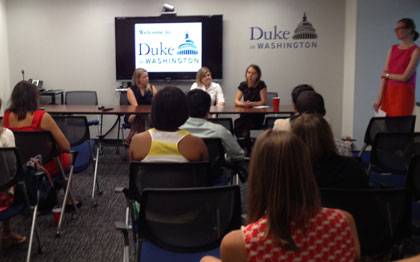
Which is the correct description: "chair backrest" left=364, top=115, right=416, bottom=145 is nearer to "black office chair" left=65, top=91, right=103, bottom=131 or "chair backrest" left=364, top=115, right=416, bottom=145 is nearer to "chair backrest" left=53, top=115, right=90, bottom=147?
"chair backrest" left=53, top=115, right=90, bottom=147

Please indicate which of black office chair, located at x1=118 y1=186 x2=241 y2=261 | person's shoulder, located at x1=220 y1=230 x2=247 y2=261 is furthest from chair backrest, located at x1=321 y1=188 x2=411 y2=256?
person's shoulder, located at x1=220 y1=230 x2=247 y2=261

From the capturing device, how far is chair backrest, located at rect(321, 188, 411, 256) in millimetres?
1970

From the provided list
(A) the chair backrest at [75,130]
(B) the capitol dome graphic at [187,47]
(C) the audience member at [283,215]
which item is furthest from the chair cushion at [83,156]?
(B) the capitol dome graphic at [187,47]

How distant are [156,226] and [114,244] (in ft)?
5.26

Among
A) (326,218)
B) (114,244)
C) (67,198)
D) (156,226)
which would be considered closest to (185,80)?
(67,198)

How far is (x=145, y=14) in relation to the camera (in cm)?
763

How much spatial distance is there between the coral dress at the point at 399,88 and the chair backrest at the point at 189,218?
3822mm

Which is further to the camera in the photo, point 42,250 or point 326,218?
point 42,250

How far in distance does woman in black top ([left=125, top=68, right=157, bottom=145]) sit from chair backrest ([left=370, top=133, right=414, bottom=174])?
3192mm

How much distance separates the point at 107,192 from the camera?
502cm

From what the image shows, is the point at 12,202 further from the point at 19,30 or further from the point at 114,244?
the point at 19,30

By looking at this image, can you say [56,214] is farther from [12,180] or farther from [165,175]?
[165,175]

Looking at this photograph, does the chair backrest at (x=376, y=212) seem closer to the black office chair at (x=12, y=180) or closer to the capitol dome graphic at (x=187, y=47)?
the black office chair at (x=12, y=180)

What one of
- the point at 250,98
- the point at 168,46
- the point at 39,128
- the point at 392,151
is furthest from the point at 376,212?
the point at 168,46
